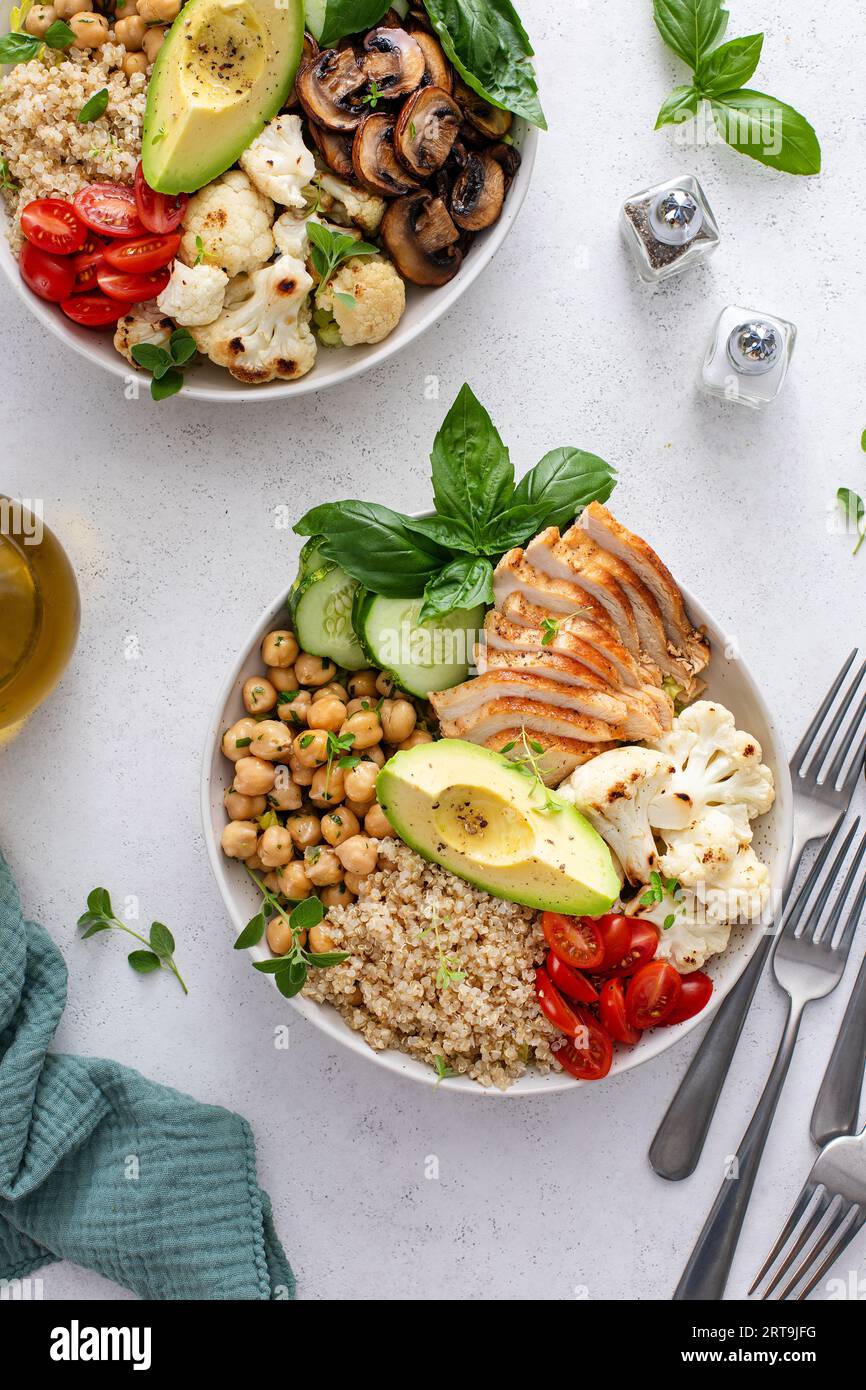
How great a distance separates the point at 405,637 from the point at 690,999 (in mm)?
928

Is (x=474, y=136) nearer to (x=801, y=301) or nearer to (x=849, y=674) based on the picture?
(x=801, y=301)

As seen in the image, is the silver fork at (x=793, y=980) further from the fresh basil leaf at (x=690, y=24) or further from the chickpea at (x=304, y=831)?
the fresh basil leaf at (x=690, y=24)

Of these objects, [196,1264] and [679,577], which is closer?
[196,1264]

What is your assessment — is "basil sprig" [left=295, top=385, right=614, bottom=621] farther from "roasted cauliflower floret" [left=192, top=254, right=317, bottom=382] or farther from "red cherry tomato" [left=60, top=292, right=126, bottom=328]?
"red cherry tomato" [left=60, top=292, right=126, bottom=328]

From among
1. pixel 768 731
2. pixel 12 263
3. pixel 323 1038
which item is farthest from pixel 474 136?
pixel 323 1038

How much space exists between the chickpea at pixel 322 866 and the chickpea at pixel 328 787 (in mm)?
104

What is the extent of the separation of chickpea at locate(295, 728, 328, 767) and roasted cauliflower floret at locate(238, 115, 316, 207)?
1096 mm

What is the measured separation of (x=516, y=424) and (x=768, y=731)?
0.95m

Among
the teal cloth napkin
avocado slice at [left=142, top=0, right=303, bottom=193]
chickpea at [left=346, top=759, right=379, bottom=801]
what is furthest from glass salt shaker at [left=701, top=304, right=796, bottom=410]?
the teal cloth napkin

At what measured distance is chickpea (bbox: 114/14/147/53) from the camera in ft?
7.77

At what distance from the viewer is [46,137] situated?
234cm

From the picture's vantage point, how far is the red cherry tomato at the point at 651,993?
222cm

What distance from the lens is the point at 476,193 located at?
2422 millimetres

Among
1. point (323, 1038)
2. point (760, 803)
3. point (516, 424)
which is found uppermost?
point (516, 424)
